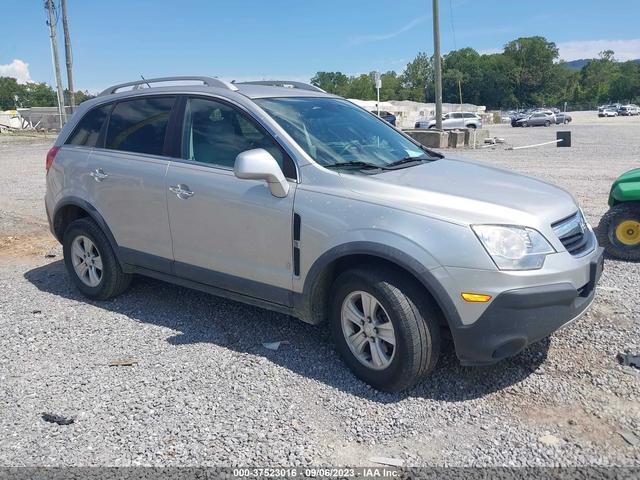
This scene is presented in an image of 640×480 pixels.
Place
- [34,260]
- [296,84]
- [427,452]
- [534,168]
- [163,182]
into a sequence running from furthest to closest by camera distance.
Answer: [534,168]
[34,260]
[296,84]
[163,182]
[427,452]

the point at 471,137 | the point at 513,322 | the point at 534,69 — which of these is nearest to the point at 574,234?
the point at 513,322

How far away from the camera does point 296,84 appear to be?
533cm

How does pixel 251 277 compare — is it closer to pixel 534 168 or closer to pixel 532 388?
pixel 532 388

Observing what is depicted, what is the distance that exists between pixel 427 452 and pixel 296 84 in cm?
350

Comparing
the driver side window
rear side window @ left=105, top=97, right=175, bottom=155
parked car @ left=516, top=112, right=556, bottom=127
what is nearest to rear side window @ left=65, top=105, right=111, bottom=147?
rear side window @ left=105, top=97, right=175, bottom=155

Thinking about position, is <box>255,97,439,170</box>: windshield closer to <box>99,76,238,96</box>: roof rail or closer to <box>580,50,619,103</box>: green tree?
<box>99,76,238,96</box>: roof rail

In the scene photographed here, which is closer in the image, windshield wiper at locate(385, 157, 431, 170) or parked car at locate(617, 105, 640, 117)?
windshield wiper at locate(385, 157, 431, 170)

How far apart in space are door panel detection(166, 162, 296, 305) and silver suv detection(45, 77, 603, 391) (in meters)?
0.01

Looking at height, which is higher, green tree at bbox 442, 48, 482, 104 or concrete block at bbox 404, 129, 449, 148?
green tree at bbox 442, 48, 482, 104

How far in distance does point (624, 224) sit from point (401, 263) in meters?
3.96

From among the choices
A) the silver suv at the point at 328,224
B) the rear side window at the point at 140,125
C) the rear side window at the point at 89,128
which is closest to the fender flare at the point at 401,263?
the silver suv at the point at 328,224

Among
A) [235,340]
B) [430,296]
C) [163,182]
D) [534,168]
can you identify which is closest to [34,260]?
[163,182]

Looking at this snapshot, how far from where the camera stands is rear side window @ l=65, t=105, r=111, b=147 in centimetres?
535

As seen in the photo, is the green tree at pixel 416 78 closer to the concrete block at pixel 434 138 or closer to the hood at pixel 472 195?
the concrete block at pixel 434 138
